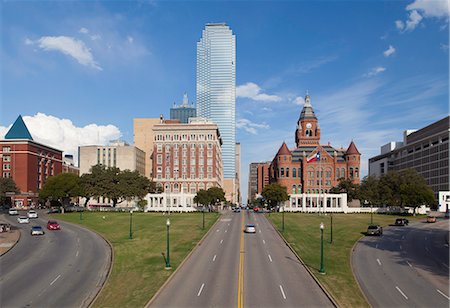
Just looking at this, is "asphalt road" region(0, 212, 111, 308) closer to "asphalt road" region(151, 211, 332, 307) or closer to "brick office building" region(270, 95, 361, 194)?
"asphalt road" region(151, 211, 332, 307)

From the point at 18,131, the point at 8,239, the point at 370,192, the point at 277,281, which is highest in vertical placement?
the point at 18,131

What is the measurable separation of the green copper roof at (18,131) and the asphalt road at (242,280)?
11904cm

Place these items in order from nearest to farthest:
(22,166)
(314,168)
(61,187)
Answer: (61,187), (22,166), (314,168)

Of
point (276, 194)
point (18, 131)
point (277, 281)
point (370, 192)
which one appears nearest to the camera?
point (277, 281)

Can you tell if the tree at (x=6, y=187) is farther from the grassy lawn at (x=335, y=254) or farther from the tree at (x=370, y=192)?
the tree at (x=370, y=192)

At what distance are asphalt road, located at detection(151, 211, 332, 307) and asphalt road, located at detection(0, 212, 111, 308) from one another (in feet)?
21.4

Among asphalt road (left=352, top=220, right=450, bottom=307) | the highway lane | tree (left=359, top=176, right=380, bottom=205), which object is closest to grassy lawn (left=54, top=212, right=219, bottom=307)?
the highway lane

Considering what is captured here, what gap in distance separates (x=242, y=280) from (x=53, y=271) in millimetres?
17171

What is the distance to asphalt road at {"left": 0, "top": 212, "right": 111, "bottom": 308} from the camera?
27.0 m

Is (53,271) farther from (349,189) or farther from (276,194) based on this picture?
(349,189)

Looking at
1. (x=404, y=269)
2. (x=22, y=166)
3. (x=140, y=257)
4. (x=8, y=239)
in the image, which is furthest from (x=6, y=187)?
(x=404, y=269)

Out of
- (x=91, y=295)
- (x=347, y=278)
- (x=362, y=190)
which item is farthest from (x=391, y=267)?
(x=362, y=190)

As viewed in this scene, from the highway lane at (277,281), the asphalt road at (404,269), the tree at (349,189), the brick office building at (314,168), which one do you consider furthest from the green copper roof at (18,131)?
the asphalt road at (404,269)

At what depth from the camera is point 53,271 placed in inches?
1361
